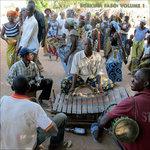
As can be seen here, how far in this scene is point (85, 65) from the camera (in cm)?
737

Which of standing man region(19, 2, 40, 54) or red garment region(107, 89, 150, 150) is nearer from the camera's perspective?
red garment region(107, 89, 150, 150)

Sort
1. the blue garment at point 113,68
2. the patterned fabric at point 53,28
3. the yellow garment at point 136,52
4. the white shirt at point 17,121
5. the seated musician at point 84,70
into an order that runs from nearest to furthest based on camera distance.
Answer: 1. the white shirt at point 17,121
2. the seated musician at point 84,70
3. the blue garment at point 113,68
4. the yellow garment at point 136,52
5. the patterned fabric at point 53,28

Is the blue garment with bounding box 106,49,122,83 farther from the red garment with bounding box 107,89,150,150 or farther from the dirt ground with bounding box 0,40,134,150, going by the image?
the red garment with bounding box 107,89,150,150

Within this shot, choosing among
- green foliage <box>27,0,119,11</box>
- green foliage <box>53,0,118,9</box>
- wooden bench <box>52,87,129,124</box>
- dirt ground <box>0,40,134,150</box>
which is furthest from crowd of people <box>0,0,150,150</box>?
green foliage <box>53,0,118,9</box>

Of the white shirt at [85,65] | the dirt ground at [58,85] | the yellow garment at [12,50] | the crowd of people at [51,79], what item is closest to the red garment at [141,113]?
the crowd of people at [51,79]

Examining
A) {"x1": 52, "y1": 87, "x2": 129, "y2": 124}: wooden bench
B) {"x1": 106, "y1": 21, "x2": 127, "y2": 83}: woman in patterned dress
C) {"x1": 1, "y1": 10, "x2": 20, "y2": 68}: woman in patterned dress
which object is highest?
{"x1": 1, "y1": 10, "x2": 20, "y2": 68}: woman in patterned dress

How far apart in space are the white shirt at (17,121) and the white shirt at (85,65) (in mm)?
2994

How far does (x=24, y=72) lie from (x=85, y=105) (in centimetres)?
121

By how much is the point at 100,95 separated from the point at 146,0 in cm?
2138

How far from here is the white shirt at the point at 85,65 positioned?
7.29 m

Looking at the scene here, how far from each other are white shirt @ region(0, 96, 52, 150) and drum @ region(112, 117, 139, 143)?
839mm

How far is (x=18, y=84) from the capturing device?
4.42 m

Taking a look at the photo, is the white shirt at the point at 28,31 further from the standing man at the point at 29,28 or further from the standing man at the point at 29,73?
the standing man at the point at 29,73

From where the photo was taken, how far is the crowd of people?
3936mm
